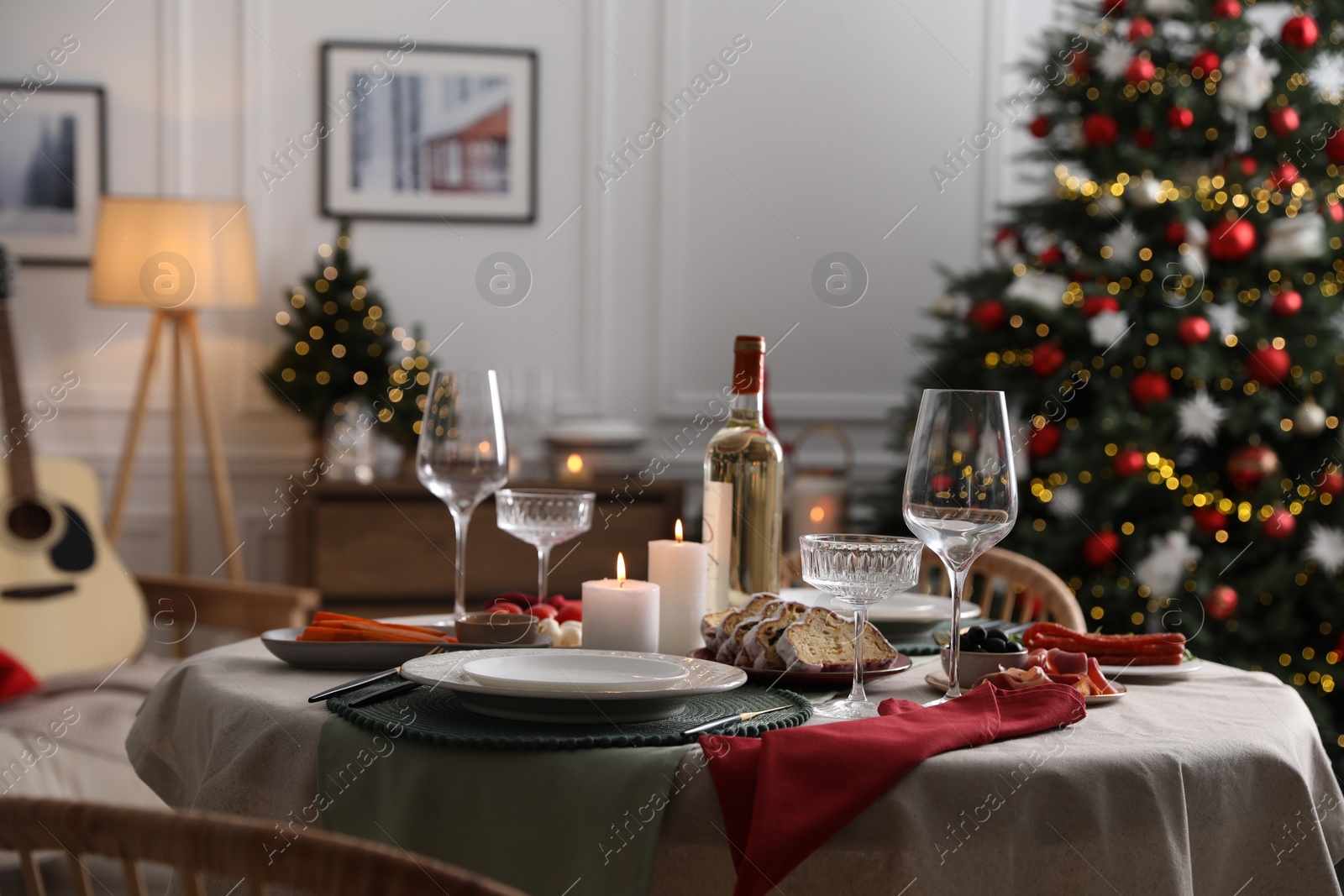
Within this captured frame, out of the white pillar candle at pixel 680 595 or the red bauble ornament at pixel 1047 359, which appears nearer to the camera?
the white pillar candle at pixel 680 595

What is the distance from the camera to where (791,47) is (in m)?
4.04

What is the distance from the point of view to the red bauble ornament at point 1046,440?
10.2 ft

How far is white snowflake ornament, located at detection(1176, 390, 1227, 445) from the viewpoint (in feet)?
9.61

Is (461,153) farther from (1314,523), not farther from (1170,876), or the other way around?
(1170,876)

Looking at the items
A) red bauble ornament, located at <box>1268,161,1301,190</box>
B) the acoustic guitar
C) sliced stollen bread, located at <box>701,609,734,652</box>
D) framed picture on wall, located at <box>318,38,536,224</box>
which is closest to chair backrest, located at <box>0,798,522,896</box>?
sliced stollen bread, located at <box>701,609,734,652</box>

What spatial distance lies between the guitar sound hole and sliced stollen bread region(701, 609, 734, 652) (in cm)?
218

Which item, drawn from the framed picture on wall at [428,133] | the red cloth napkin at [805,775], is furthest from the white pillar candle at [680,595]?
the framed picture on wall at [428,133]

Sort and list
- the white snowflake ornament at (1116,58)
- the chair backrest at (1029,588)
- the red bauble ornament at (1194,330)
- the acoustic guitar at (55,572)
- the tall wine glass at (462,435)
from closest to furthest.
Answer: the tall wine glass at (462,435) < the chair backrest at (1029,588) < the acoustic guitar at (55,572) < the red bauble ornament at (1194,330) < the white snowflake ornament at (1116,58)

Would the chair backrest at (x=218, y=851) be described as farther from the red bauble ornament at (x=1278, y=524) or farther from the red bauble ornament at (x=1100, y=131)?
the red bauble ornament at (x=1100, y=131)

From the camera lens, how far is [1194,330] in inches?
115

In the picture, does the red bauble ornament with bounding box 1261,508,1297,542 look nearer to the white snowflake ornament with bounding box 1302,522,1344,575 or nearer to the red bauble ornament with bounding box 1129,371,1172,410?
the white snowflake ornament with bounding box 1302,522,1344,575

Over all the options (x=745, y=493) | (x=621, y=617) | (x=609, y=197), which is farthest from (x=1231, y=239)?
(x=621, y=617)

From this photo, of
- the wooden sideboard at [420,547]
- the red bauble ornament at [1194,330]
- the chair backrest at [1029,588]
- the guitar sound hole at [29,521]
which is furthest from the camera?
the wooden sideboard at [420,547]

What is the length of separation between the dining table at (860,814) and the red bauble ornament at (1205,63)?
97.8 inches
